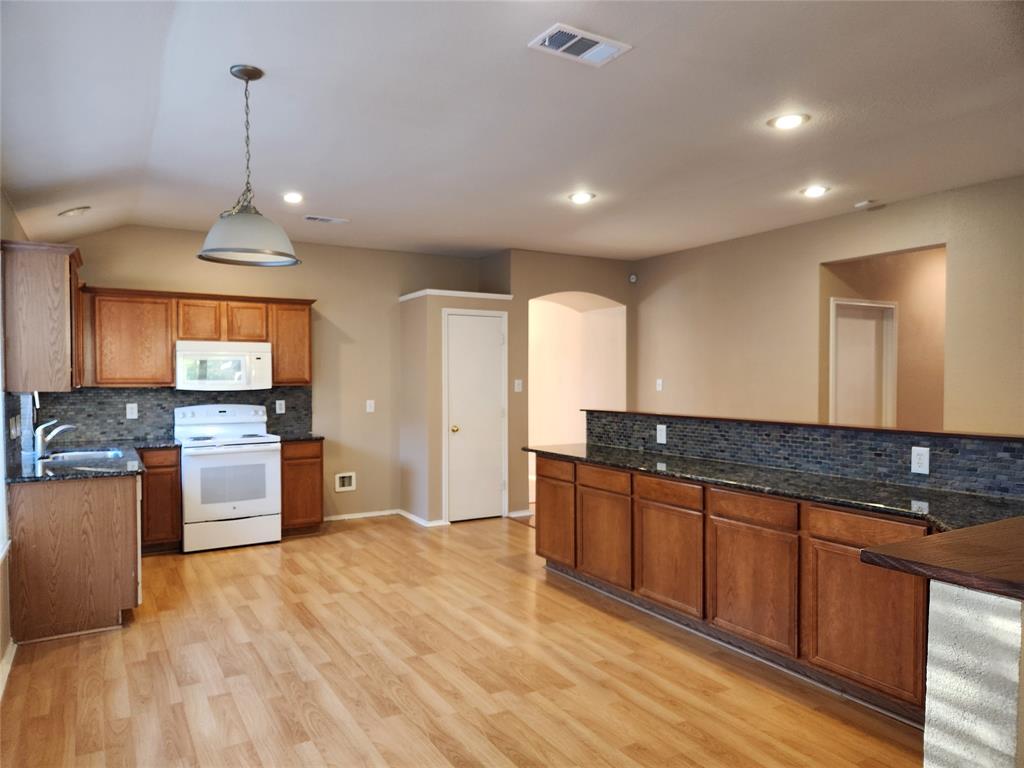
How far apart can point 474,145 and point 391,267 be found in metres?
3.40

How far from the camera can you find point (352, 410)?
6758 mm

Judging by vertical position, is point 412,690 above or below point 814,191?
below

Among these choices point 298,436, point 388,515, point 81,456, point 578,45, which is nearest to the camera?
point 578,45

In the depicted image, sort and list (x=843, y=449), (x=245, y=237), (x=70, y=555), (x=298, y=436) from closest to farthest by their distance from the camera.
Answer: (x=245, y=237), (x=843, y=449), (x=70, y=555), (x=298, y=436)

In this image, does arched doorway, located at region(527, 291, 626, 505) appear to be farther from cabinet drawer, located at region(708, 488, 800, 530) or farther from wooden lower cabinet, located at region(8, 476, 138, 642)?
wooden lower cabinet, located at region(8, 476, 138, 642)

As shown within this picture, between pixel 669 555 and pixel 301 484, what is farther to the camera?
pixel 301 484

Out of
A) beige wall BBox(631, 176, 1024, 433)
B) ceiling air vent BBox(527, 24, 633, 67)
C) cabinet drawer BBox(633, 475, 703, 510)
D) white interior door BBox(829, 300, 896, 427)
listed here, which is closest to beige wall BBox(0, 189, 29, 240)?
ceiling air vent BBox(527, 24, 633, 67)

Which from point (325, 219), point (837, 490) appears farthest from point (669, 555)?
point (325, 219)

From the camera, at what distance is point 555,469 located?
4777 millimetres

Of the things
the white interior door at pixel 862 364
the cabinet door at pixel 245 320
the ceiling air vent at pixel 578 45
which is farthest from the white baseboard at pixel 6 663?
the white interior door at pixel 862 364

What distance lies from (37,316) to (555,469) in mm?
3204

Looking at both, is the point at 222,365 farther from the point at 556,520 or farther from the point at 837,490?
the point at 837,490

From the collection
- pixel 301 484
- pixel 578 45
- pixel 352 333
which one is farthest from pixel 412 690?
pixel 352 333

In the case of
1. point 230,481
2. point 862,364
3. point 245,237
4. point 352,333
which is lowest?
point 230,481
